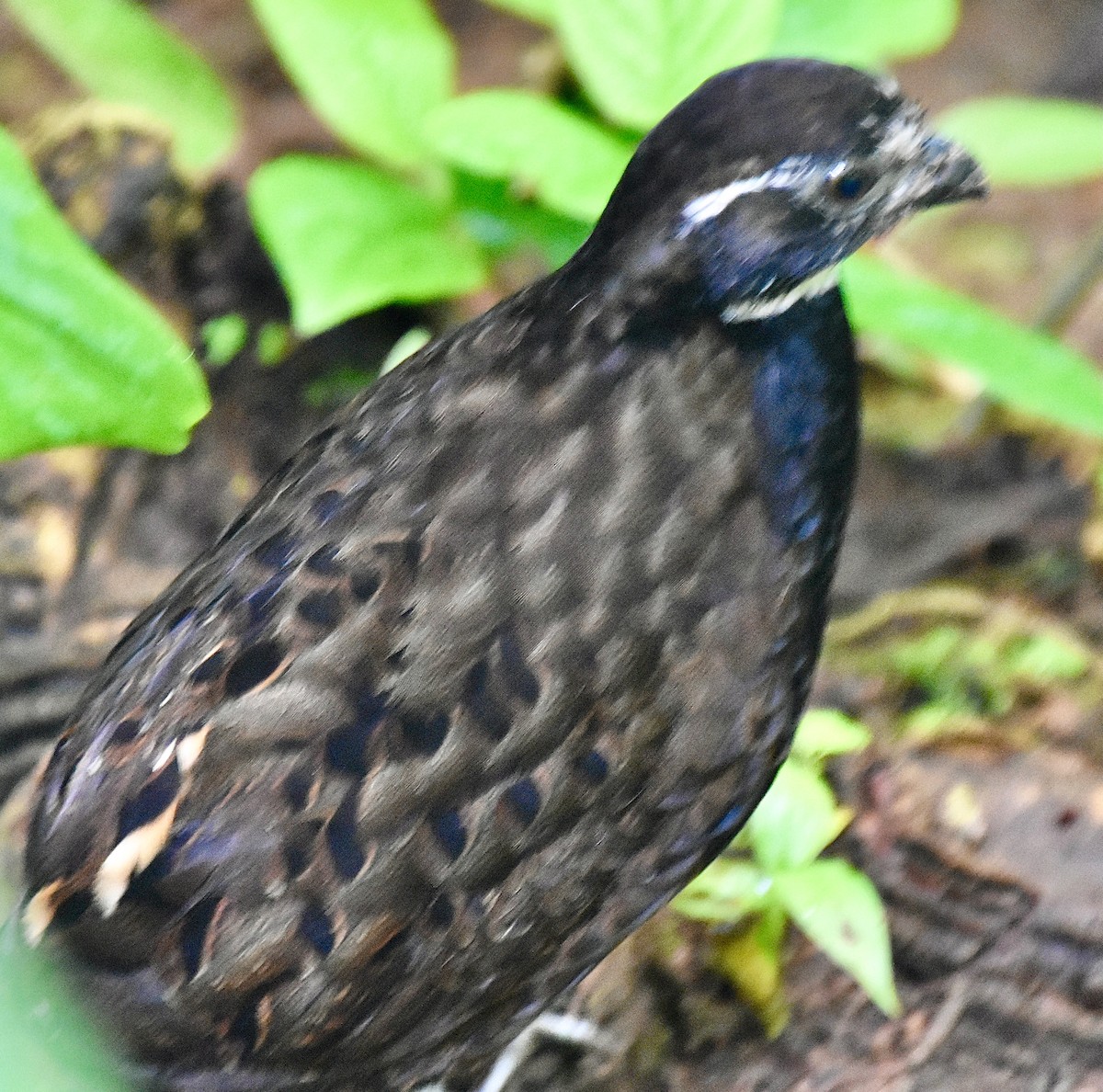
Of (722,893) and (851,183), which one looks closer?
(851,183)

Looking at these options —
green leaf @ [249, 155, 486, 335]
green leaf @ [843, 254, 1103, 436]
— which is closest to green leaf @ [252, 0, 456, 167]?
green leaf @ [249, 155, 486, 335]

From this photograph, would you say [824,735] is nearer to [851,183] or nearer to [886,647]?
[886,647]

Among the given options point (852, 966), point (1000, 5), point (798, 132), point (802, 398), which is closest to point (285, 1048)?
point (852, 966)

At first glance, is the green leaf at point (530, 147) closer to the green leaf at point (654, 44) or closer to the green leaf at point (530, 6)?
the green leaf at point (654, 44)

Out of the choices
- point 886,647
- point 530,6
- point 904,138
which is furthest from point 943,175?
point 530,6

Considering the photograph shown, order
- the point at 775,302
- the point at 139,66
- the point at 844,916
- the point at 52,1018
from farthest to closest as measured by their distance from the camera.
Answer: the point at 139,66
the point at 844,916
the point at 775,302
the point at 52,1018

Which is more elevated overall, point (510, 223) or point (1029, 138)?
point (510, 223)

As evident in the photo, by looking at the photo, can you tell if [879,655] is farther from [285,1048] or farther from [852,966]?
[285,1048]
